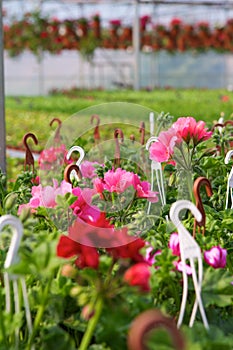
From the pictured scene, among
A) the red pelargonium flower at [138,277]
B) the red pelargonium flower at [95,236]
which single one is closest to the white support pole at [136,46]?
the red pelargonium flower at [95,236]

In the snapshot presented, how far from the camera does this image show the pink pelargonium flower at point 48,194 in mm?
1832

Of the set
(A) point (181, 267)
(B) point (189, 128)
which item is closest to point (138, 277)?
(A) point (181, 267)

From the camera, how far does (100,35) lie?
19.2 metres

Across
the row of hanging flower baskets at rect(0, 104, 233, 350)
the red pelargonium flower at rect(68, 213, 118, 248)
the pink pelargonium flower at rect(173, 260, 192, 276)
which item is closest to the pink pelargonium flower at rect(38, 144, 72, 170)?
the row of hanging flower baskets at rect(0, 104, 233, 350)

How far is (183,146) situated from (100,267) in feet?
3.03

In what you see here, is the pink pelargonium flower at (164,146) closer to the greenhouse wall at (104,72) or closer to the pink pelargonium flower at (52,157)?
the pink pelargonium flower at (52,157)

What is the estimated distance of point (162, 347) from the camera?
1108 mm

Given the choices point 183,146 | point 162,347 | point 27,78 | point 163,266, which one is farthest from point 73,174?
point 27,78

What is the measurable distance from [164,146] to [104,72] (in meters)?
26.7

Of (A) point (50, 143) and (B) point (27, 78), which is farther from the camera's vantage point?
(B) point (27, 78)

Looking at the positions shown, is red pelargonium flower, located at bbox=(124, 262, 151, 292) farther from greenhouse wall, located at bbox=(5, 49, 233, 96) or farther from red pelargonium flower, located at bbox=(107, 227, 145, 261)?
greenhouse wall, located at bbox=(5, 49, 233, 96)

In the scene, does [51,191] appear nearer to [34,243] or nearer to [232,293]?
[34,243]

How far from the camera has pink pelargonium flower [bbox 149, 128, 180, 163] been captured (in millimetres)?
2070

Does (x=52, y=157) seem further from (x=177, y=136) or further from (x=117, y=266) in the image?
(x=117, y=266)
